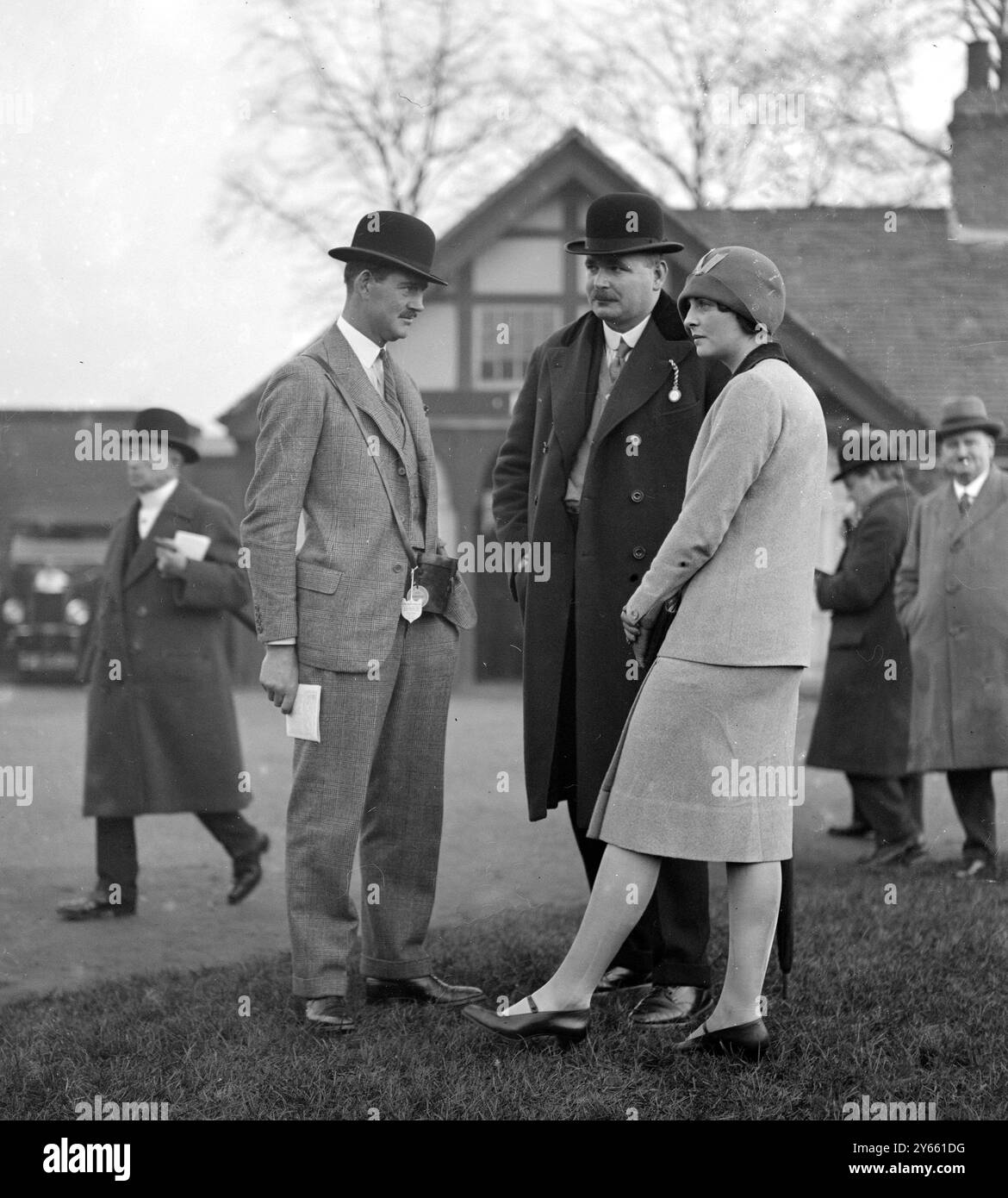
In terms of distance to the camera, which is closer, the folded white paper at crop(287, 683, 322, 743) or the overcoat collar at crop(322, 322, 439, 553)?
the folded white paper at crop(287, 683, 322, 743)

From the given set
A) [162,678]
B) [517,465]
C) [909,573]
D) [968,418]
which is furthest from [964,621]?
[162,678]

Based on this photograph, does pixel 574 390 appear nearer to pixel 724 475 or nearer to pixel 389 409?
pixel 389 409

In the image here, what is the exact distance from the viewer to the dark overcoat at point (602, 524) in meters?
4.23

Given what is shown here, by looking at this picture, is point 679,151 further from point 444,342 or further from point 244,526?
point 444,342

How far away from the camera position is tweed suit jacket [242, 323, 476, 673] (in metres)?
4.00

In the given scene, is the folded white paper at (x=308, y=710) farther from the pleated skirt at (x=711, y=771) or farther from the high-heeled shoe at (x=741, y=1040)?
the high-heeled shoe at (x=741, y=1040)

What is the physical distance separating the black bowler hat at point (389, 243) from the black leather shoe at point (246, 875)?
266 centimetres

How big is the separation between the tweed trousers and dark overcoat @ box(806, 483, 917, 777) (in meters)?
2.82

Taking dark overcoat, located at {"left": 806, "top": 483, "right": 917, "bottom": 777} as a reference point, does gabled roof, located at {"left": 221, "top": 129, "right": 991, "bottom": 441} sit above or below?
above

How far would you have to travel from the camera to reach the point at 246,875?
5836 mm

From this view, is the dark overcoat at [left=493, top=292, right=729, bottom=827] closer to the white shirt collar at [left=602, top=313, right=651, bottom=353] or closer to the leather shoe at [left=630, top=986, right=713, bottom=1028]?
the white shirt collar at [left=602, top=313, right=651, bottom=353]

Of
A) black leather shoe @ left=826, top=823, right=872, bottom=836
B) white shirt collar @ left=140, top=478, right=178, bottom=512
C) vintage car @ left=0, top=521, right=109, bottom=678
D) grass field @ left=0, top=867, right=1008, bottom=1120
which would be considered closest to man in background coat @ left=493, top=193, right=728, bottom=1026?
grass field @ left=0, top=867, right=1008, bottom=1120
